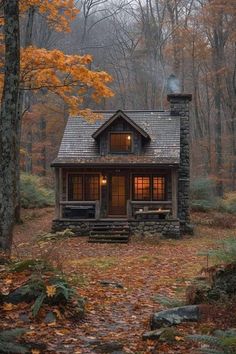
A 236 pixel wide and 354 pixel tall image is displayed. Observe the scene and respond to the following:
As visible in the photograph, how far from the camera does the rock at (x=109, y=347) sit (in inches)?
227

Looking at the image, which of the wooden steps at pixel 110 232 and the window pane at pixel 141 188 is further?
the window pane at pixel 141 188

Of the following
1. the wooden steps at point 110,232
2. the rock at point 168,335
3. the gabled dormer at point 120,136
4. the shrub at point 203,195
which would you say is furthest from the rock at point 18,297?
the shrub at point 203,195

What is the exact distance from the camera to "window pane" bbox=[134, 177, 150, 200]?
2210 centimetres

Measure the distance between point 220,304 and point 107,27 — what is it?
3733cm

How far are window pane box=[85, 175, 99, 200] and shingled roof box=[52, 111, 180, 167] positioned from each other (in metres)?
1.25

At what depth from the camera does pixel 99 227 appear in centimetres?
2025

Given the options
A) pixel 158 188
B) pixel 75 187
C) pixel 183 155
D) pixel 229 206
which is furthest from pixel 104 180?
pixel 229 206

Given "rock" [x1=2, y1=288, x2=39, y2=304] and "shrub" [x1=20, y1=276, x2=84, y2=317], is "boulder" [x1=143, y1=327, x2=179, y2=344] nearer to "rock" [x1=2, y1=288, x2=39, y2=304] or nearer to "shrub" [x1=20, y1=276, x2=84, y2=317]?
"shrub" [x1=20, y1=276, x2=84, y2=317]

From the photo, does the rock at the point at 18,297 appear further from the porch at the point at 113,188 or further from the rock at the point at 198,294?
the porch at the point at 113,188

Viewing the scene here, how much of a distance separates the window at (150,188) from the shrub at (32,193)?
770cm

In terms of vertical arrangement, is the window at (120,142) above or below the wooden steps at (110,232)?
above

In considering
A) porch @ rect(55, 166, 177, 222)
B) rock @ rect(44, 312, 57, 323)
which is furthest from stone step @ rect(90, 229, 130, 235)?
rock @ rect(44, 312, 57, 323)

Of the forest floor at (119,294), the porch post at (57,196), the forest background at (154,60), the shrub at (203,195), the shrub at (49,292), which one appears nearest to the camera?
the forest floor at (119,294)

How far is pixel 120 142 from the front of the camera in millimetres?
22141
